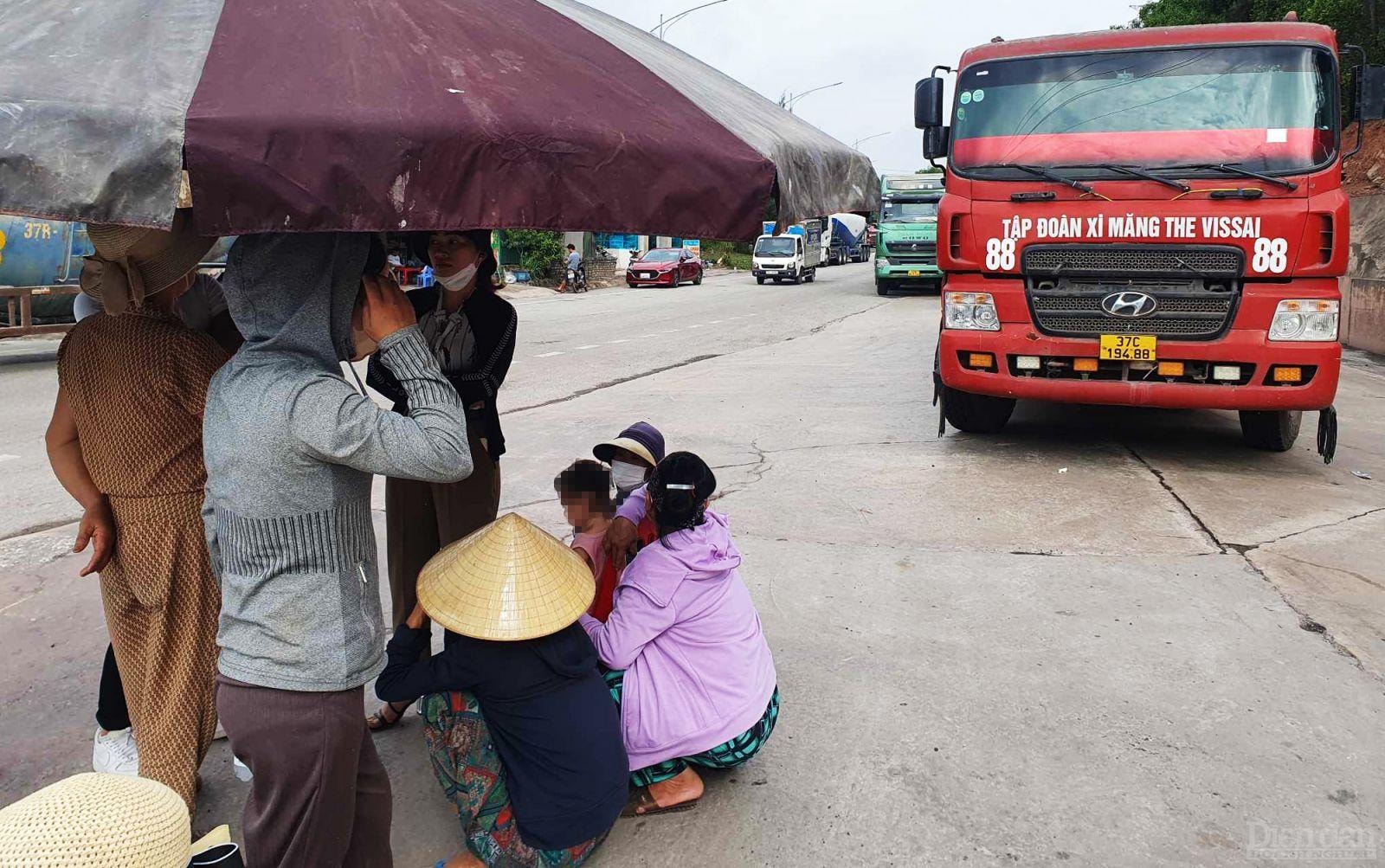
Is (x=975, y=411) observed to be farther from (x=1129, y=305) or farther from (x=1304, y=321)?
(x=1304, y=321)

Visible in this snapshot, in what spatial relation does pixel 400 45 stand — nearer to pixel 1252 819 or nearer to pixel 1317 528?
pixel 1252 819

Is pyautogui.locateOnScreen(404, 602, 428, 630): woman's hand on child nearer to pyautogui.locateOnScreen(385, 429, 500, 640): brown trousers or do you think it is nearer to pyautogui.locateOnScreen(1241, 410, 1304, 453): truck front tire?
pyautogui.locateOnScreen(385, 429, 500, 640): brown trousers

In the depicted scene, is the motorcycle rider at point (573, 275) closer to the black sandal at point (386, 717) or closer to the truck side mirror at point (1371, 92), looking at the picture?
the truck side mirror at point (1371, 92)

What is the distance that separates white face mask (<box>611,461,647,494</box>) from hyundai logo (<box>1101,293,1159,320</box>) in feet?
13.7

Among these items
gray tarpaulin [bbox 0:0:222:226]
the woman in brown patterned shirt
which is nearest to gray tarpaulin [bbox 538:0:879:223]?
gray tarpaulin [bbox 0:0:222:226]

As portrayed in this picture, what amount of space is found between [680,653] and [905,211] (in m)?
23.5

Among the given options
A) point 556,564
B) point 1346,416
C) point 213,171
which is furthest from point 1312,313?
point 213,171

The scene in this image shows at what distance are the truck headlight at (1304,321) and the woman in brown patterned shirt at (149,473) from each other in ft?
19.4

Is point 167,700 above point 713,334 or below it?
above

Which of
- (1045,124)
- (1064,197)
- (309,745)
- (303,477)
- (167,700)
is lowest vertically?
(167,700)

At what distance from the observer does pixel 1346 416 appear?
29.3 ft

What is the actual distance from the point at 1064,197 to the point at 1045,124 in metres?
0.59

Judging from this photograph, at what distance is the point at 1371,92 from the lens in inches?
267

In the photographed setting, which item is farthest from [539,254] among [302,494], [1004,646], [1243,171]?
[302,494]
